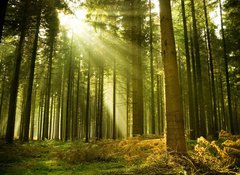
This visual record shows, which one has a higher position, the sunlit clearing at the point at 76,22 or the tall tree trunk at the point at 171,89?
the sunlit clearing at the point at 76,22

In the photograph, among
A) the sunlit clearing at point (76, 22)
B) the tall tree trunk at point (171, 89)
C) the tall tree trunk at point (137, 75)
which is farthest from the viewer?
the tall tree trunk at point (137, 75)

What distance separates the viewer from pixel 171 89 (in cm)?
580

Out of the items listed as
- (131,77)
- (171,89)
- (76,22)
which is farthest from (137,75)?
(171,89)

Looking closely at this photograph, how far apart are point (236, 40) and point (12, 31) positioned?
746 inches

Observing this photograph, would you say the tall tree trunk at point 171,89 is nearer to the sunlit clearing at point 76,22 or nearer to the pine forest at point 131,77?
the pine forest at point 131,77

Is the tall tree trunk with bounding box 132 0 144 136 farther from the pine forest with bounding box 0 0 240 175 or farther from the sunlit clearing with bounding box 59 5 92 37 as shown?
the sunlit clearing with bounding box 59 5 92 37

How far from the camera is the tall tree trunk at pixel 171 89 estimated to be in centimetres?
553

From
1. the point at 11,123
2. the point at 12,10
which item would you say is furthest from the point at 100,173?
the point at 12,10

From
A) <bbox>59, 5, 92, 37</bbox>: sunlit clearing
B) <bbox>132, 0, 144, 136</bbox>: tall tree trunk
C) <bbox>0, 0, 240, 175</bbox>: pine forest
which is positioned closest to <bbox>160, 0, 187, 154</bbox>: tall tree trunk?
<bbox>0, 0, 240, 175</bbox>: pine forest

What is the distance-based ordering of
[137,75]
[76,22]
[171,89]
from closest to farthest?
[171,89], [137,75], [76,22]

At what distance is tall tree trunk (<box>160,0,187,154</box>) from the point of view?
18.1 feet

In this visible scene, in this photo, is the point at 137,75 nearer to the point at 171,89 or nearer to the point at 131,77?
the point at 131,77

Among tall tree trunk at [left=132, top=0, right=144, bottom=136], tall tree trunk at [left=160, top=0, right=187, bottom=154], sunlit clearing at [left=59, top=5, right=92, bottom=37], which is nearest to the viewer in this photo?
tall tree trunk at [left=160, top=0, right=187, bottom=154]

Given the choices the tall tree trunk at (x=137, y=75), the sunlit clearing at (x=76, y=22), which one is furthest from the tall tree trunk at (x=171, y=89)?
the tall tree trunk at (x=137, y=75)
